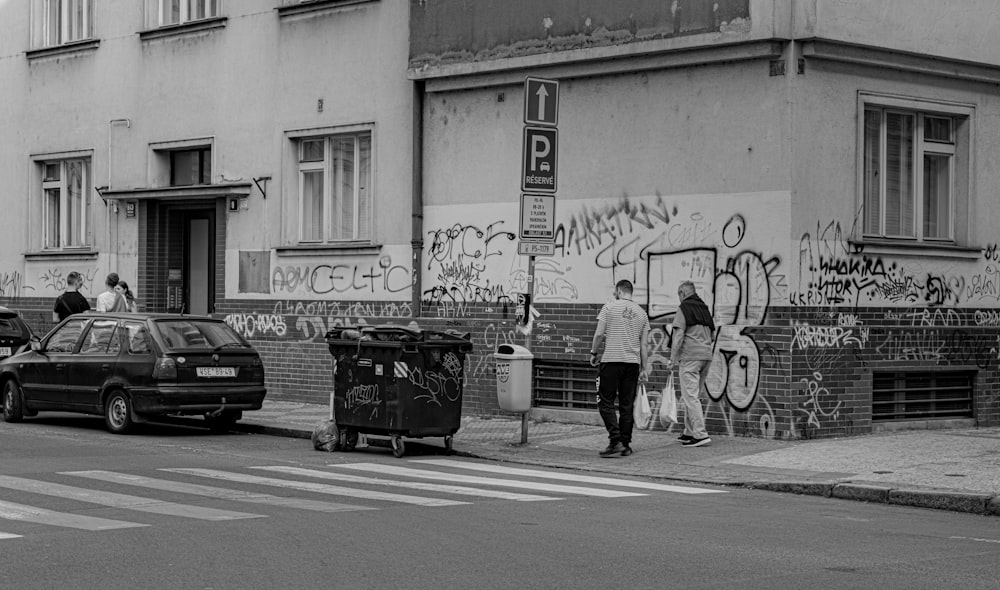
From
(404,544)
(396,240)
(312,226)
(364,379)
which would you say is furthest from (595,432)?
(404,544)

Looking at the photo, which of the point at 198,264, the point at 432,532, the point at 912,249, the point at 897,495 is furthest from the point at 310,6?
the point at 432,532

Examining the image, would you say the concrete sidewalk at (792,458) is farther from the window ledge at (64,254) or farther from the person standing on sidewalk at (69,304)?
the window ledge at (64,254)

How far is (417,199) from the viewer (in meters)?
19.8

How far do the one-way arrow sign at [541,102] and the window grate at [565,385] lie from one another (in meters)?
3.58

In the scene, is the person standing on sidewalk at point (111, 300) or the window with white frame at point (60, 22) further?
the window with white frame at point (60, 22)

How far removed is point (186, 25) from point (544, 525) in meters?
15.3

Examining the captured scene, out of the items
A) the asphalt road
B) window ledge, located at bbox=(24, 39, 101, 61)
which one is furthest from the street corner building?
the asphalt road

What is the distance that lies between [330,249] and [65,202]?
688 cm

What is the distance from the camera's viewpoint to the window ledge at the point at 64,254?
80.6 ft

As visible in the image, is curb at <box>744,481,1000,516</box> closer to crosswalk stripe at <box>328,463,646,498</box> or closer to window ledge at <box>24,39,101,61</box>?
crosswalk stripe at <box>328,463,646,498</box>

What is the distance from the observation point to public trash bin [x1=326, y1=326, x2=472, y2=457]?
595 inches

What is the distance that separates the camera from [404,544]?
9.15 meters

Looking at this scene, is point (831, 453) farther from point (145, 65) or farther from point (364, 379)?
point (145, 65)

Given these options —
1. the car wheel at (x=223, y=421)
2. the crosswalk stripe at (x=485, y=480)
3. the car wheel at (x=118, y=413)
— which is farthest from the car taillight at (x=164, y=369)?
the crosswalk stripe at (x=485, y=480)
